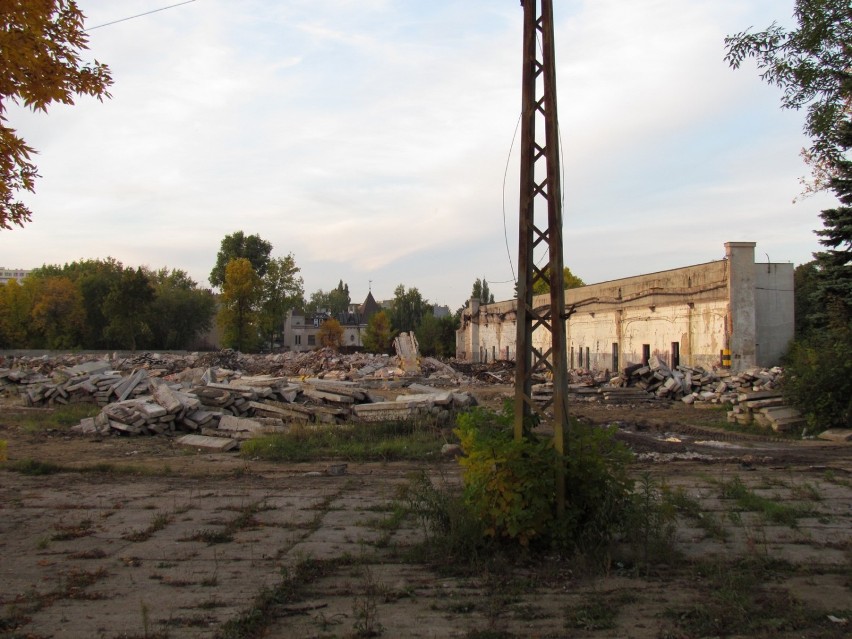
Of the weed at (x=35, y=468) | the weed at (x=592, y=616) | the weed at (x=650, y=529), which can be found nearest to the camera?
the weed at (x=592, y=616)

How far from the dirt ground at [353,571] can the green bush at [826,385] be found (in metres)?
5.97

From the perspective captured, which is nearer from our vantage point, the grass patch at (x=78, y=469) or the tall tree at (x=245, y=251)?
the grass patch at (x=78, y=469)

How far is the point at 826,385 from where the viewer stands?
16.4m

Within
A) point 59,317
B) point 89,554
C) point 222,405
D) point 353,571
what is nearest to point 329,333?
point 59,317

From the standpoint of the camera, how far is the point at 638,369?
26.4 metres

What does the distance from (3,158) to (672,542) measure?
6.80 meters

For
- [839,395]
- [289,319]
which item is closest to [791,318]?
[839,395]

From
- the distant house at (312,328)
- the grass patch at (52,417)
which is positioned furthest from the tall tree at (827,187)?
the distant house at (312,328)

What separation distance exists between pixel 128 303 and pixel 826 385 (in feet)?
195

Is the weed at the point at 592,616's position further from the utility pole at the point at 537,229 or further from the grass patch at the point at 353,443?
the grass patch at the point at 353,443

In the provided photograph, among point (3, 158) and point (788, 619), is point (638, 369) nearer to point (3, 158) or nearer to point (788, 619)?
point (788, 619)

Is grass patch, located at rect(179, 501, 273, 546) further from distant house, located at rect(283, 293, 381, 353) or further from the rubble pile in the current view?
distant house, located at rect(283, 293, 381, 353)

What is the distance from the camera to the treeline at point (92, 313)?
207ft

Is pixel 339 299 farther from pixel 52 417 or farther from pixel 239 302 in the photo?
pixel 52 417
